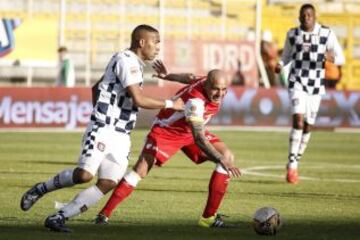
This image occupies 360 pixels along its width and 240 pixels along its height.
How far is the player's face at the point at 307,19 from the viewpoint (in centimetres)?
1753

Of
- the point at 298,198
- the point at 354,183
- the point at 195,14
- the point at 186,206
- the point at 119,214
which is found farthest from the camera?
the point at 195,14

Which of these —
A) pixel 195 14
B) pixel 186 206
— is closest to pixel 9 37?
pixel 195 14

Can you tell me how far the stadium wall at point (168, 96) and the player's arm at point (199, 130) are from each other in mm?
16656

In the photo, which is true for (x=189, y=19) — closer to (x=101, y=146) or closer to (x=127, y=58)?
(x=127, y=58)

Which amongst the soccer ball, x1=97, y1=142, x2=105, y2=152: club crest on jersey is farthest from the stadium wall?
the soccer ball

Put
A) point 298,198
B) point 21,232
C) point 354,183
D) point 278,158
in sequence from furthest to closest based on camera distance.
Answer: point 278,158 → point 354,183 → point 298,198 → point 21,232

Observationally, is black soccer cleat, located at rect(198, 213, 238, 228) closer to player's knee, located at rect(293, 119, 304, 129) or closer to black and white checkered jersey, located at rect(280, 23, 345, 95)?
player's knee, located at rect(293, 119, 304, 129)

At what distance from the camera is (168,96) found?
→ 95.8 feet

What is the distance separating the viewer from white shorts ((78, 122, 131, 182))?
1089 cm

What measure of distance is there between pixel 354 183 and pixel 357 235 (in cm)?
623

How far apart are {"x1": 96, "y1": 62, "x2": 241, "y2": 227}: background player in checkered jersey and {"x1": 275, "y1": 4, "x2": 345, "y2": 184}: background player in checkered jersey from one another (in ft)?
18.4

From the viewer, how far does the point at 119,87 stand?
36.4 ft

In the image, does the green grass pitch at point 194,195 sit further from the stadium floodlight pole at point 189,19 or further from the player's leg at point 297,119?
the stadium floodlight pole at point 189,19

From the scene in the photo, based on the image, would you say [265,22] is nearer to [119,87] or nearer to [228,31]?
[228,31]
